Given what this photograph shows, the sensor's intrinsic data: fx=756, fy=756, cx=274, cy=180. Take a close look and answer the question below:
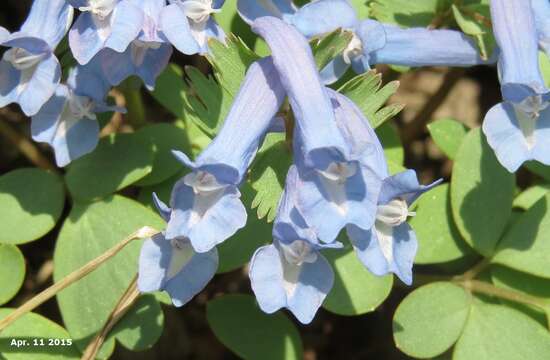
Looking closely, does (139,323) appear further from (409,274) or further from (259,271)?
(409,274)

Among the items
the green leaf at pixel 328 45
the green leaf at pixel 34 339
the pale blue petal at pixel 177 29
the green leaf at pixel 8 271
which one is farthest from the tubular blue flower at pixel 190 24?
the green leaf at pixel 34 339

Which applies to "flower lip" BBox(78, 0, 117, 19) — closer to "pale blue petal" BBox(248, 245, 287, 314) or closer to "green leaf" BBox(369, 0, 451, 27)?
"pale blue petal" BBox(248, 245, 287, 314)

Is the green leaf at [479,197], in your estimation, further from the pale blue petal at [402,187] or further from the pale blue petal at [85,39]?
the pale blue petal at [85,39]

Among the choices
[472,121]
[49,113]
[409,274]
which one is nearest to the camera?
[409,274]

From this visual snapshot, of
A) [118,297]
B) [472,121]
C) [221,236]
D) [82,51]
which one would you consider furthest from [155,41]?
[472,121]

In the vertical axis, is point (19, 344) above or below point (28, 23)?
below

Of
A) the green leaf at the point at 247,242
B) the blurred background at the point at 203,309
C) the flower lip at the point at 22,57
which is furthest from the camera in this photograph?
the blurred background at the point at 203,309
